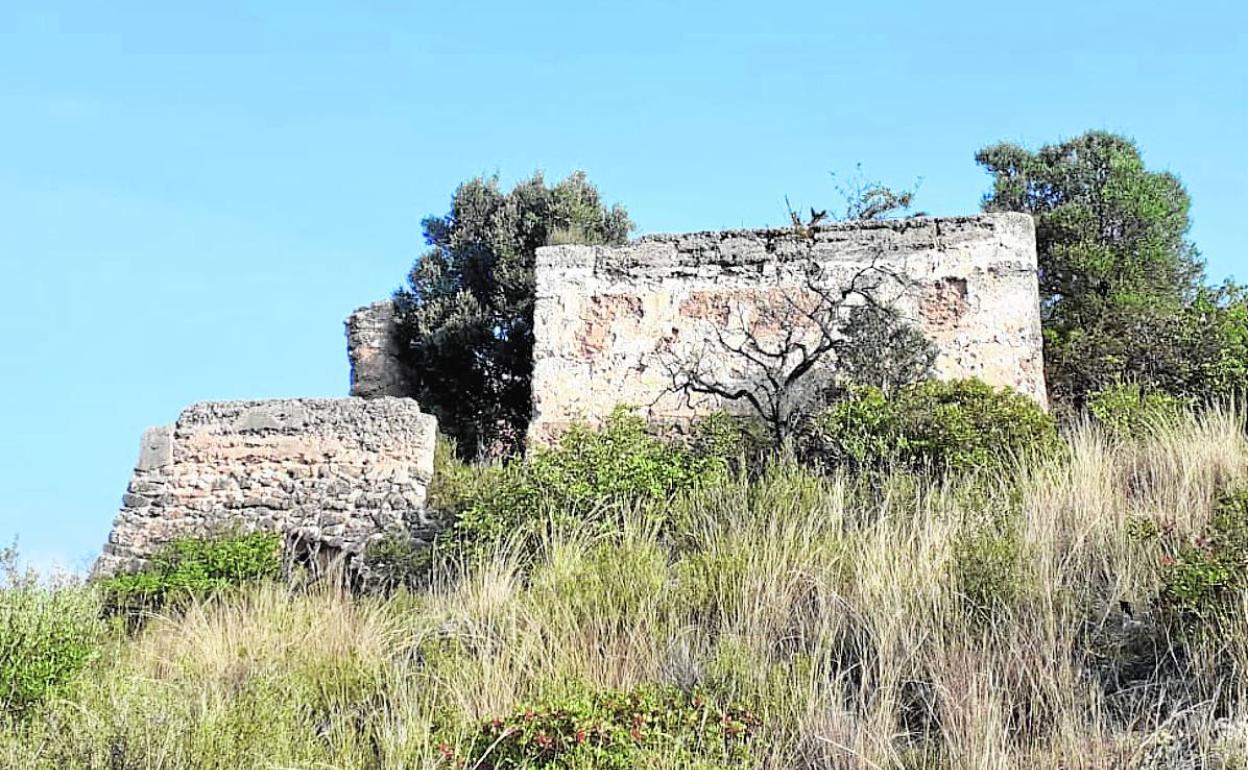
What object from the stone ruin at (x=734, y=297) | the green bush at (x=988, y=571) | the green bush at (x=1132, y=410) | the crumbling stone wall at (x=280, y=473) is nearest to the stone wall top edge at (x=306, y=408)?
the crumbling stone wall at (x=280, y=473)

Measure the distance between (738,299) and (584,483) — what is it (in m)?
4.45

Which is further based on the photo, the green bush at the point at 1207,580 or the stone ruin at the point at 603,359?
the stone ruin at the point at 603,359

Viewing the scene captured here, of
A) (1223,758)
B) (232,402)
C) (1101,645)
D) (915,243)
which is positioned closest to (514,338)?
(232,402)

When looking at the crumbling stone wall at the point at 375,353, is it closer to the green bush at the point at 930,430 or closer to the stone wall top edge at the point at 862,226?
the stone wall top edge at the point at 862,226

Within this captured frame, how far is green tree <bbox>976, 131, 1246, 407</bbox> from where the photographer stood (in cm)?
1438

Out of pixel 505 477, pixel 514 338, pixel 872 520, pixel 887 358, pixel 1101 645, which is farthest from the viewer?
pixel 514 338

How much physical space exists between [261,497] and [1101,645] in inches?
378

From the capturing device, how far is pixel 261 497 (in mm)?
13781

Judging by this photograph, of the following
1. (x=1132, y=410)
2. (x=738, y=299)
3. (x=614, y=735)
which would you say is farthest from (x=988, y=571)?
(x=738, y=299)

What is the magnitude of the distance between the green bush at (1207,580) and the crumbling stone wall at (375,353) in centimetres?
1246

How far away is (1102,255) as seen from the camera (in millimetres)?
16844

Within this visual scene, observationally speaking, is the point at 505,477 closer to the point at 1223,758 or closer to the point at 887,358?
the point at 887,358

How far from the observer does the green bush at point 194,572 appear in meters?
10.8

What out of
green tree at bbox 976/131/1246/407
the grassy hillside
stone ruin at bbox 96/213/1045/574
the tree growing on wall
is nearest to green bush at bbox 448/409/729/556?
the grassy hillside
